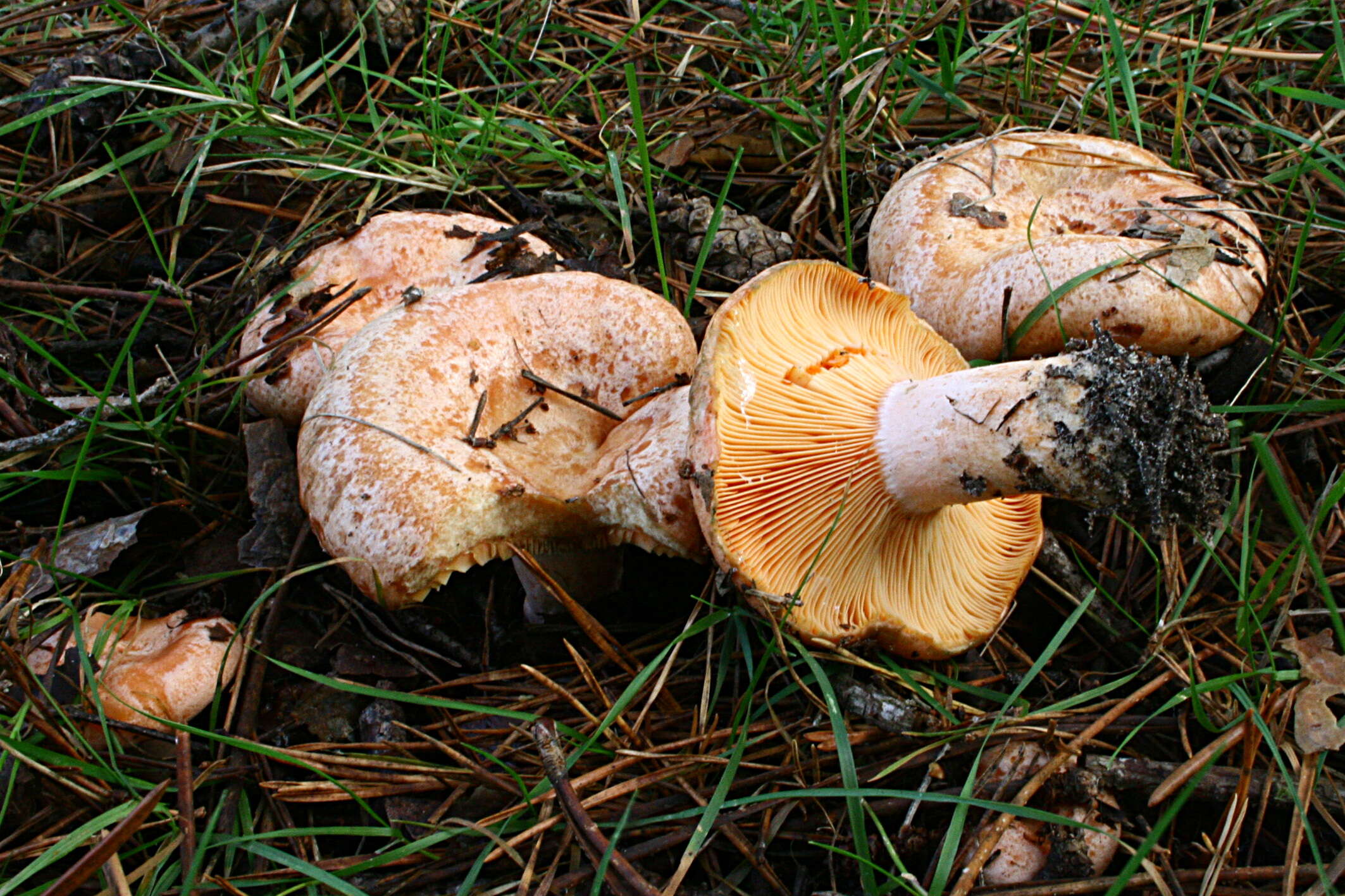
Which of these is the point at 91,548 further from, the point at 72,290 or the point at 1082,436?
the point at 1082,436

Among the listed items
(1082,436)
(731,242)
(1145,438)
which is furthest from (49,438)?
(1145,438)

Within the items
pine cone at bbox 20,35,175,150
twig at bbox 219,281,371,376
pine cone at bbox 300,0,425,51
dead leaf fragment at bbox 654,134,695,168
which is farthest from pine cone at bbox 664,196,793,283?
pine cone at bbox 20,35,175,150

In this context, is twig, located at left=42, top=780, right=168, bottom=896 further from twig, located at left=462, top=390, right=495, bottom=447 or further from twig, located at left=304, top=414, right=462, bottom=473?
twig, located at left=462, top=390, right=495, bottom=447

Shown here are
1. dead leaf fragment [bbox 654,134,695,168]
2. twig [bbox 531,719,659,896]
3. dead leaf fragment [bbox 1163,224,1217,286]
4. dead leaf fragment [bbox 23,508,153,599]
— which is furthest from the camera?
dead leaf fragment [bbox 654,134,695,168]

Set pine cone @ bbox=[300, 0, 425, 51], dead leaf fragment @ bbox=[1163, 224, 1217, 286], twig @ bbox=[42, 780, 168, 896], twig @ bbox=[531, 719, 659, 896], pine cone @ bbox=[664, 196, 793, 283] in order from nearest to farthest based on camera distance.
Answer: twig @ bbox=[42, 780, 168, 896], twig @ bbox=[531, 719, 659, 896], dead leaf fragment @ bbox=[1163, 224, 1217, 286], pine cone @ bbox=[664, 196, 793, 283], pine cone @ bbox=[300, 0, 425, 51]

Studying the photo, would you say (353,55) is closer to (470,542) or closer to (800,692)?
(470,542)

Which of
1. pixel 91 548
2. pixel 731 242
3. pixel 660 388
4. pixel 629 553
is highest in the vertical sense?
pixel 731 242
